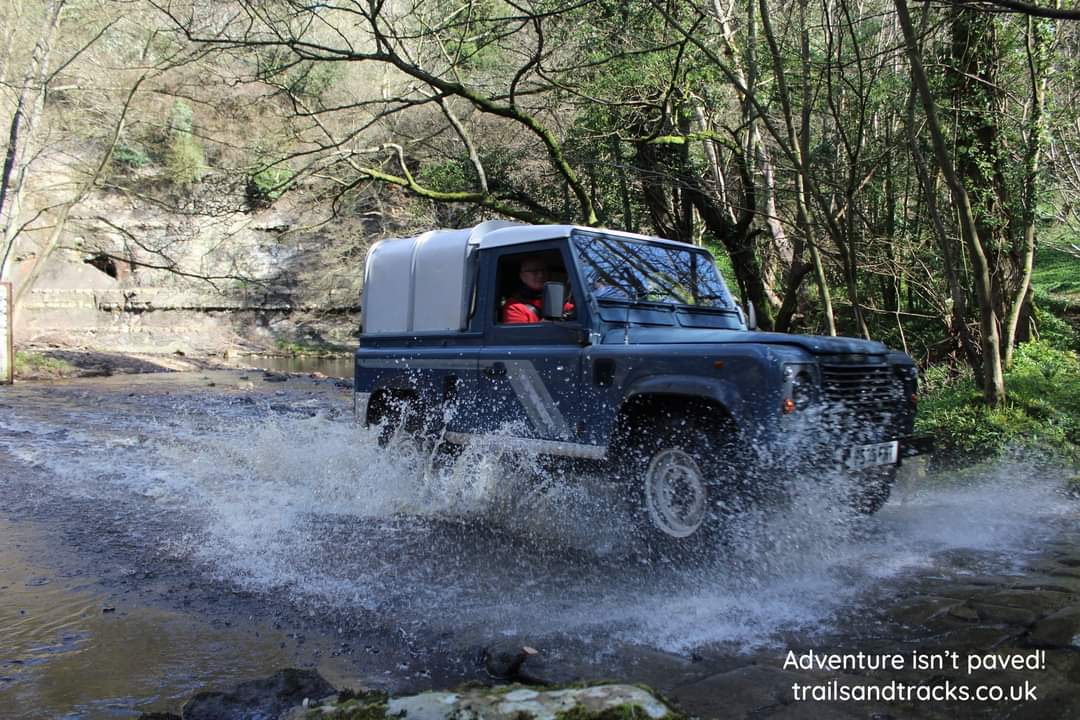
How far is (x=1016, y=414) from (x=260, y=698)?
8069 mm

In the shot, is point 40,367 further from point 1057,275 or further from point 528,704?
point 1057,275

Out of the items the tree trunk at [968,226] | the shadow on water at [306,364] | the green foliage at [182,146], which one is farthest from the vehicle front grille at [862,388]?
the green foliage at [182,146]

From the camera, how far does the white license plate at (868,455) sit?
5078 millimetres

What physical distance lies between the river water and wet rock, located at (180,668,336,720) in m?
0.26

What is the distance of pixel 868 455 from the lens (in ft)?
17.1

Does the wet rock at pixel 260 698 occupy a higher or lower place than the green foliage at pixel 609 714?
lower

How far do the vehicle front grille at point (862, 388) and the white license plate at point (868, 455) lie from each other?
23 centimetres

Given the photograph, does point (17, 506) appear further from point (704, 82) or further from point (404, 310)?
point (704, 82)

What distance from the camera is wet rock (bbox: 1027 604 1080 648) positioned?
12.6ft

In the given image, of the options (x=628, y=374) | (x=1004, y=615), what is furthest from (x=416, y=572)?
(x=1004, y=615)

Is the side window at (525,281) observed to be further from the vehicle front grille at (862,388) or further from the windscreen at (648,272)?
the vehicle front grille at (862,388)

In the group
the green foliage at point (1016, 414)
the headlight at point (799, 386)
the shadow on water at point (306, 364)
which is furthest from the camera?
the shadow on water at point (306, 364)

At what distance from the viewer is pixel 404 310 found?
7.68m

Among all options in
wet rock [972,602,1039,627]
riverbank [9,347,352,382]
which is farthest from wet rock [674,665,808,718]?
riverbank [9,347,352,382]
